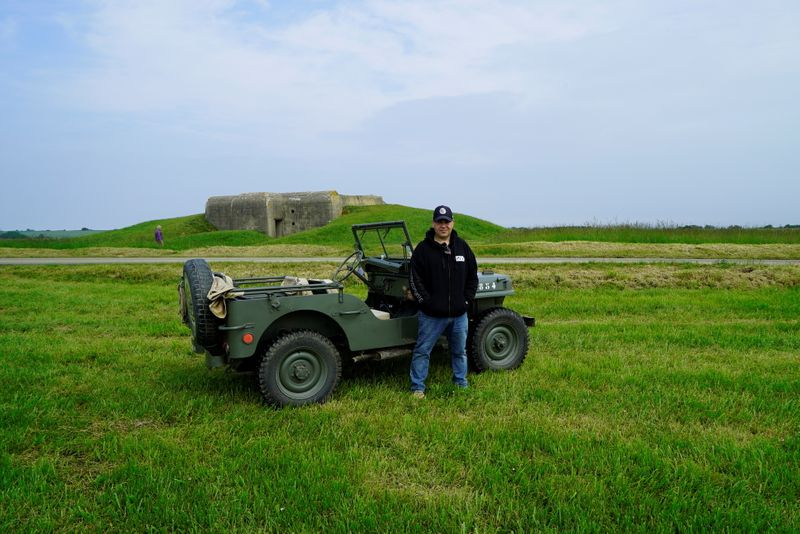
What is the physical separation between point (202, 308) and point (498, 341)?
284cm

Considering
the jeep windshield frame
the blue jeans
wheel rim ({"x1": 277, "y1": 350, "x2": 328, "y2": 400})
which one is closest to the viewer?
wheel rim ({"x1": 277, "y1": 350, "x2": 328, "y2": 400})

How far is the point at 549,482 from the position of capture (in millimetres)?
3330

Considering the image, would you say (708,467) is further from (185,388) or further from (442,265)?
(185,388)

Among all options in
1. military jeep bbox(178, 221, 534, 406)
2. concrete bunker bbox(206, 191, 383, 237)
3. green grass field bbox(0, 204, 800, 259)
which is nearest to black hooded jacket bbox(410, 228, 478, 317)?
military jeep bbox(178, 221, 534, 406)

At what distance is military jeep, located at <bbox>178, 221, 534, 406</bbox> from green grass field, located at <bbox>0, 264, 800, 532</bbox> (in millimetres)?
264

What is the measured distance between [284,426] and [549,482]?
6.37ft

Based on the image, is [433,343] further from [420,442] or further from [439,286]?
[420,442]

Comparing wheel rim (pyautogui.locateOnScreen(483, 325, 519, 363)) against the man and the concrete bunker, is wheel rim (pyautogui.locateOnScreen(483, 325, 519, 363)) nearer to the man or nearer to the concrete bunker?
the man

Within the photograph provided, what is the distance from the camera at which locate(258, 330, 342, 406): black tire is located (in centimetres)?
462

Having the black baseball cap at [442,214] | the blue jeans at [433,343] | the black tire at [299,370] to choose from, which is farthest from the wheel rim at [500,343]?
the black tire at [299,370]

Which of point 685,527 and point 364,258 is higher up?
point 364,258

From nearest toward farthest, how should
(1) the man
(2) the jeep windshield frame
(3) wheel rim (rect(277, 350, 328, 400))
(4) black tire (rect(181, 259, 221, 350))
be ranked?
(4) black tire (rect(181, 259, 221, 350))
(3) wheel rim (rect(277, 350, 328, 400))
(1) the man
(2) the jeep windshield frame

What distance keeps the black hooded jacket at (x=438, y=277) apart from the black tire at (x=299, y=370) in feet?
2.93

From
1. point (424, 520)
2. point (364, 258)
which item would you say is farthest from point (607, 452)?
point (364, 258)
